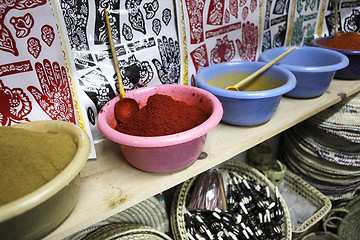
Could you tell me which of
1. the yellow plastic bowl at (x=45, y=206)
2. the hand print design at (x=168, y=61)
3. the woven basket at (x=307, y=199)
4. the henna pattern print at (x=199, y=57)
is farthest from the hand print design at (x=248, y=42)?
the yellow plastic bowl at (x=45, y=206)

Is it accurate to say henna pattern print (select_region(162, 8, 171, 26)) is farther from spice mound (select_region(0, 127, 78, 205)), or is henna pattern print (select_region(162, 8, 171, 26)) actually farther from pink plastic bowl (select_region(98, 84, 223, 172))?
spice mound (select_region(0, 127, 78, 205))

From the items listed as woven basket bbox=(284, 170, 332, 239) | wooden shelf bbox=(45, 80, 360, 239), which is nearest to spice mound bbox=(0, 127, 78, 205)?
wooden shelf bbox=(45, 80, 360, 239)

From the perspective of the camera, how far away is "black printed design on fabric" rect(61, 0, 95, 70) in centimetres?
60

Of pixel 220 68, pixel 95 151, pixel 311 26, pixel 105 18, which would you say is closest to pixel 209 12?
pixel 220 68

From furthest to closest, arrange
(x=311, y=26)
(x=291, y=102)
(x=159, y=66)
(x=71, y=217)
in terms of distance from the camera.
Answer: (x=311, y=26)
(x=291, y=102)
(x=159, y=66)
(x=71, y=217)

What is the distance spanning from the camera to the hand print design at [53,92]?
604mm

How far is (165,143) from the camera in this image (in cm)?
50

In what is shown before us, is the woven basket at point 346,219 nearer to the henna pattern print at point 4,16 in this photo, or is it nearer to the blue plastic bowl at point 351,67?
the blue plastic bowl at point 351,67

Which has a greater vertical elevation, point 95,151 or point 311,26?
point 311,26

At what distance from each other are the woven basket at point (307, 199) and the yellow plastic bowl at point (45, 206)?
944 mm

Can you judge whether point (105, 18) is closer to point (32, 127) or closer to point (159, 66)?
point (159, 66)

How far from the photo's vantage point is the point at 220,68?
0.88 meters

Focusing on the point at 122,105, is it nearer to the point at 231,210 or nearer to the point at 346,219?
the point at 231,210

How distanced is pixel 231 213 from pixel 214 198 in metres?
0.08
